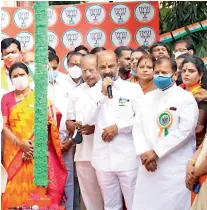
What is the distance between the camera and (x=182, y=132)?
4.34 metres

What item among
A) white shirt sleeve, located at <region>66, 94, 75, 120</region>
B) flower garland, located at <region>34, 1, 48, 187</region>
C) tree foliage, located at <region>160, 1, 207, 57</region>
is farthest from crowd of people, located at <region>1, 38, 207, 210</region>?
tree foliage, located at <region>160, 1, 207, 57</region>

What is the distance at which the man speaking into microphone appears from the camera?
15.8 ft

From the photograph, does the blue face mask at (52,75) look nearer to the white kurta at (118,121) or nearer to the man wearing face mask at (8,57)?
the man wearing face mask at (8,57)

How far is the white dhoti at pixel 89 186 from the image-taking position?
523cm

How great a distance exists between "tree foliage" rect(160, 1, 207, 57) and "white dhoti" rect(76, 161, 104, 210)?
2578 millimetres

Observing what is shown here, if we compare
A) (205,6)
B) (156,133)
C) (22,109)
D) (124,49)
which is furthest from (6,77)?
(205,6)

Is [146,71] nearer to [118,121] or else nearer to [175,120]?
[118,121]

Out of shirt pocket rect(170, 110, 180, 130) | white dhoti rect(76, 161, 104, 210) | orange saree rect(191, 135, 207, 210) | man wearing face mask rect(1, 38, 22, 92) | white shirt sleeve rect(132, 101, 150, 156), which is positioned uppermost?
man wearing face mask rect(1, 38, 22, 92)

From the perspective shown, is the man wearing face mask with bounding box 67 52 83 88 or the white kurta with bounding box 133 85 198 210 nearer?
the white kurta with bounding box 133 85 198 210

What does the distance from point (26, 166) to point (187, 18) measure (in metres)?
3.27

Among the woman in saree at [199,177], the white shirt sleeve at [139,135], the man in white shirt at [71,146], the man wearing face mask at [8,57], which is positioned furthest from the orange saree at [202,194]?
the man wearing face mask at [8,57]

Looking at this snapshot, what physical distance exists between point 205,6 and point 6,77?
300 cm

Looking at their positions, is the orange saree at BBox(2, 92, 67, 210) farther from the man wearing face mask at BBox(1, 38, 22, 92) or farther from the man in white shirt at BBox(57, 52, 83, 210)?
the man wearing face mask at BBox(1, 38, 22, 92)

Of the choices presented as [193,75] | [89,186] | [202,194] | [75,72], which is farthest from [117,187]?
[202,194]
